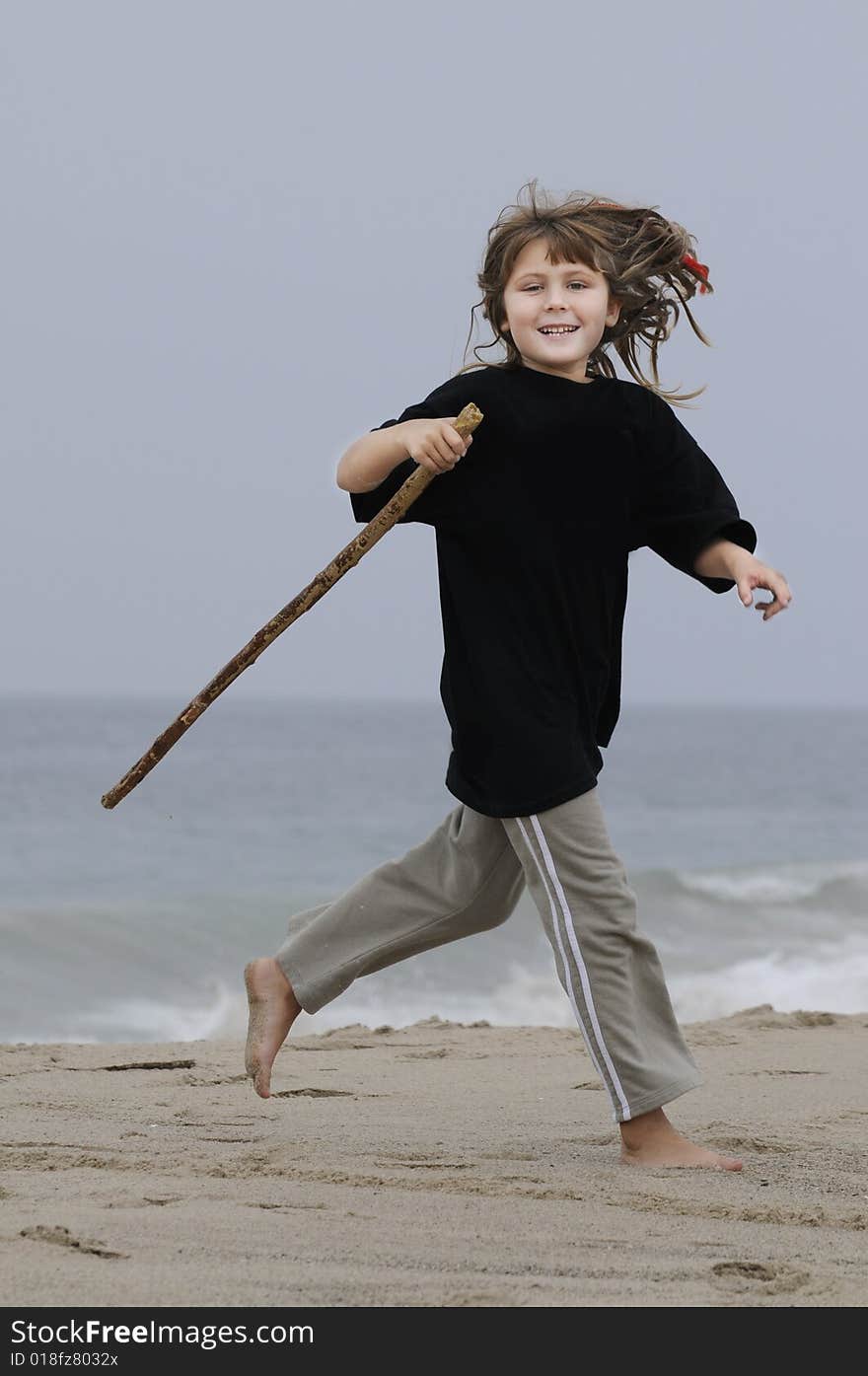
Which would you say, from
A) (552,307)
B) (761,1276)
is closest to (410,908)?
(761,1276)

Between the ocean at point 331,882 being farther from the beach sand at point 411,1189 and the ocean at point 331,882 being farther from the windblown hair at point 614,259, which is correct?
the windblown hair at point 614,259

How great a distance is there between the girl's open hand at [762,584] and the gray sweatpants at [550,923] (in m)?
0.49

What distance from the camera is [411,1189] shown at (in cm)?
259

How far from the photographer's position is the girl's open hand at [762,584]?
2832 millimetres

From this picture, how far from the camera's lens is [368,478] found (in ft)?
9.55

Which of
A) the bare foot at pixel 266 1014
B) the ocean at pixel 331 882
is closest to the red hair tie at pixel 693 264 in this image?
the bare foot at pixel 266 1014

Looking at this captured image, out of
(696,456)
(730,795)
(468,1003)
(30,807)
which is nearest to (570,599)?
(696,456)

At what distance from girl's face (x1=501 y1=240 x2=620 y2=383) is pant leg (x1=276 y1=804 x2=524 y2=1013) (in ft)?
3.07

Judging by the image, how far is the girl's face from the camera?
292 cm

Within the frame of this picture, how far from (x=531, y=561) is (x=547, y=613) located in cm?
10

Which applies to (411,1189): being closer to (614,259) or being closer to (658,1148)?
(658,1148)

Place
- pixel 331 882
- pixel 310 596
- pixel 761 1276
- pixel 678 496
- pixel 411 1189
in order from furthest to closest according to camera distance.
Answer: pixel 331 882 < pixel 678 496 < pixel 310 596 < pixel 411 1189 < pixel 761 1276
